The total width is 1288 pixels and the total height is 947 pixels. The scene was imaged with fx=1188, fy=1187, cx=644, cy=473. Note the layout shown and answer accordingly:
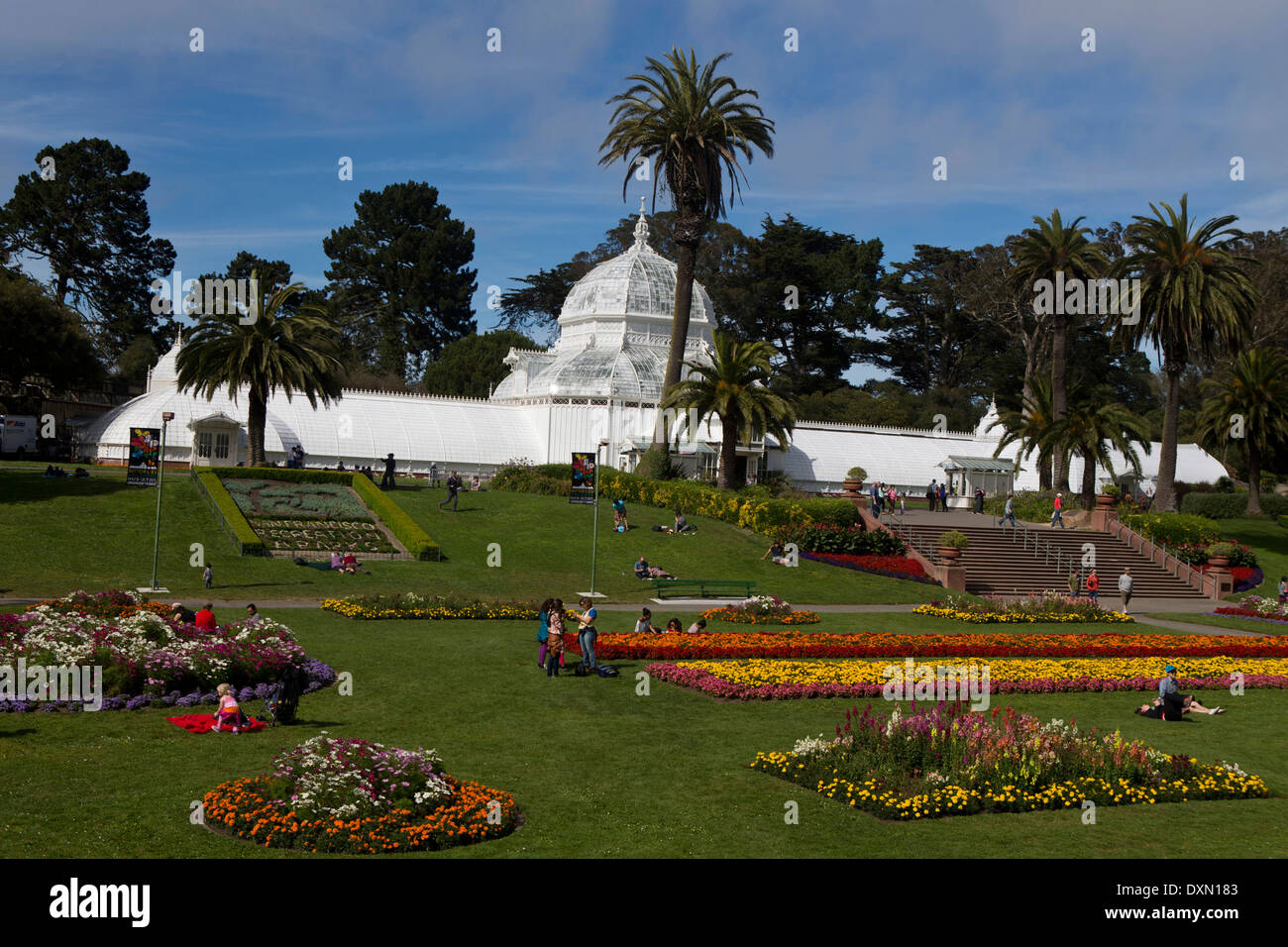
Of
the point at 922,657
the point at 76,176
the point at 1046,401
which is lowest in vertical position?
the point at 922,657

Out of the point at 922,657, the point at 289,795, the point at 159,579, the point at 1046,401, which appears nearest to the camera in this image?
the point at 289,795

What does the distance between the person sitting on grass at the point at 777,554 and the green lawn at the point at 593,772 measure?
1889 cm

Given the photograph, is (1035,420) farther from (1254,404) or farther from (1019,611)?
(1019,611)

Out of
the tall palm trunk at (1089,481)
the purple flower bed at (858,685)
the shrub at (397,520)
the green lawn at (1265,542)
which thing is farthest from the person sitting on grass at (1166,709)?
the tall palm trunk at (1089,481)

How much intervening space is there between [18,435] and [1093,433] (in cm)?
5087

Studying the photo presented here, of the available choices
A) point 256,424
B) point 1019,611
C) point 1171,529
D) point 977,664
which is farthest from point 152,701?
point 1171,529

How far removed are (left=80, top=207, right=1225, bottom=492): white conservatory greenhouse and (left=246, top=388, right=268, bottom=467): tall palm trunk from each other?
824cm

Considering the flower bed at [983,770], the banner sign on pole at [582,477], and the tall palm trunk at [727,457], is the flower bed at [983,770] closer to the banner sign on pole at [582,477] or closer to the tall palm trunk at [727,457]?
the banner sign on pole at [582,477]

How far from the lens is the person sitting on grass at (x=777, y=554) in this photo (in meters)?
39.4

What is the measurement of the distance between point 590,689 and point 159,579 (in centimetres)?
1594

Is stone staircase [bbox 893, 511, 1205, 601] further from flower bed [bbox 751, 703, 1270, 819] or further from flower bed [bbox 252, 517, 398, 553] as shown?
flower bed [bbox 751, 703, 1270, 819]
